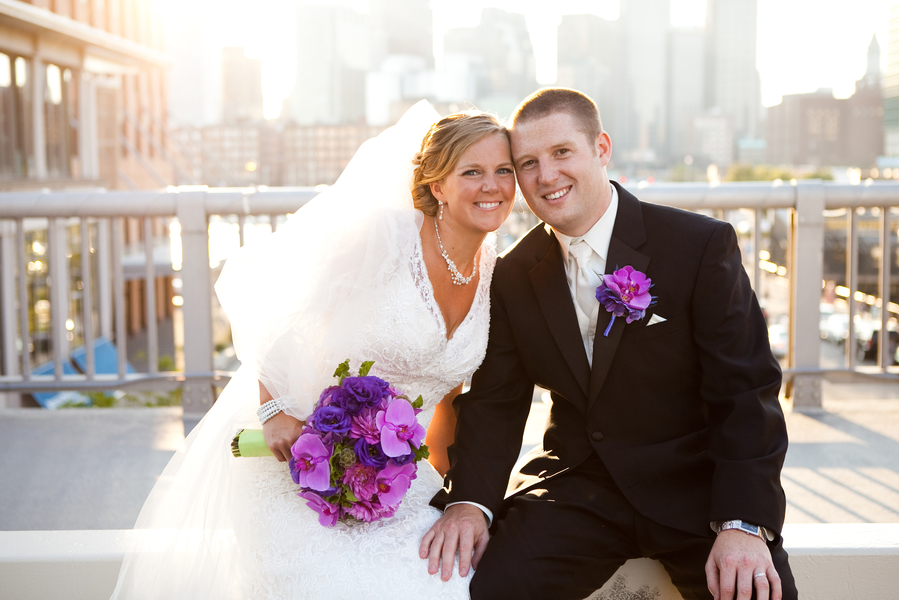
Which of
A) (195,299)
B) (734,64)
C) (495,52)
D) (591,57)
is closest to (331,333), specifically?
(195,299)

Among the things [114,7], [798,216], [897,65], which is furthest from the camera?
[897,65]

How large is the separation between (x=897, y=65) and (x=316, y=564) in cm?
19637

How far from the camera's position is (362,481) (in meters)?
2.20

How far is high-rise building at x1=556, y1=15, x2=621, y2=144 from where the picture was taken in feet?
552

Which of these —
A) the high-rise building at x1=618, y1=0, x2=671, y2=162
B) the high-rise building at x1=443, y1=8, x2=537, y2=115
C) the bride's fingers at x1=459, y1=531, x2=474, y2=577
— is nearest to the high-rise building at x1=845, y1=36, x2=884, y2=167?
the high-rise building at x1=618, y1=0, x2=671, y2=162

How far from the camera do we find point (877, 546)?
8.09 feet

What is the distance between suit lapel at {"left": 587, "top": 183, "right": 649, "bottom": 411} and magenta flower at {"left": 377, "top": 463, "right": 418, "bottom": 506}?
634mm

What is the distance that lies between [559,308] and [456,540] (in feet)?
2.59

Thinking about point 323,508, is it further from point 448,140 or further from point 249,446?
point 448,140

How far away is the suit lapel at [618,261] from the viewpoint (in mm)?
2359

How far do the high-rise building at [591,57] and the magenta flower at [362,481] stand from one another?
171 m

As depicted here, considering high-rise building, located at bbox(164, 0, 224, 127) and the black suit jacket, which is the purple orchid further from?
high-rise building, located at bbox(164, 0, 224, 127)

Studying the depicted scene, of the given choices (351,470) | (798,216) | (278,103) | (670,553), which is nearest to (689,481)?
(670,553)

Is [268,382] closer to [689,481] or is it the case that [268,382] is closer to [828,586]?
[689,481]
